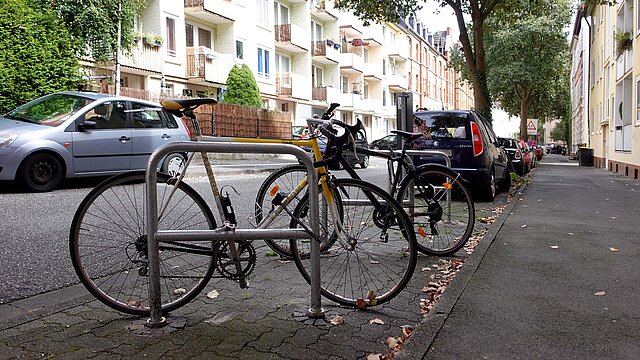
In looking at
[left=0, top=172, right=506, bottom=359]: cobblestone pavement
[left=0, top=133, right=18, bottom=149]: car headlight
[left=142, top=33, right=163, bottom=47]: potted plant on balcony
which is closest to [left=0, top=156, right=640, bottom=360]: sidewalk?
[left=0, top=172, right=506, bottom=359]: cobblestone pavement

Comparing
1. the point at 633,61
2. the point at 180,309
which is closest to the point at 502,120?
the point at 633,61

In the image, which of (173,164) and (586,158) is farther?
(586,158)

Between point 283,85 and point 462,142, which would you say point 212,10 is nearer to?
point 283,85

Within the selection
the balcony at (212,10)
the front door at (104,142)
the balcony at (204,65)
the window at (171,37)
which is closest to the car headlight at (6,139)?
the front door at (104,142)

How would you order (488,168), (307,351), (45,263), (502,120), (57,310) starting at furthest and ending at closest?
(502,120)
(488,168)
(45,263)
(57,310)
(307,351)

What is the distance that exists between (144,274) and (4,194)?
7148 millimetres

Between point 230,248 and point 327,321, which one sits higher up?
point 230,248

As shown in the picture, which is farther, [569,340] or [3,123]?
[3,123]

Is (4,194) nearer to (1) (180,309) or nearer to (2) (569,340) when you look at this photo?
(1) (180,309)

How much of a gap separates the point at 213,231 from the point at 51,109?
8.33 metres

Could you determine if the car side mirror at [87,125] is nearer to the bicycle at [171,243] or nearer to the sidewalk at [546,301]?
the bicycle at [171,243]

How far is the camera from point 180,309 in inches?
153

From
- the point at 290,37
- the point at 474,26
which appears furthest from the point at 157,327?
the point at 290,37

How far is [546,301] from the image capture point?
435cm
